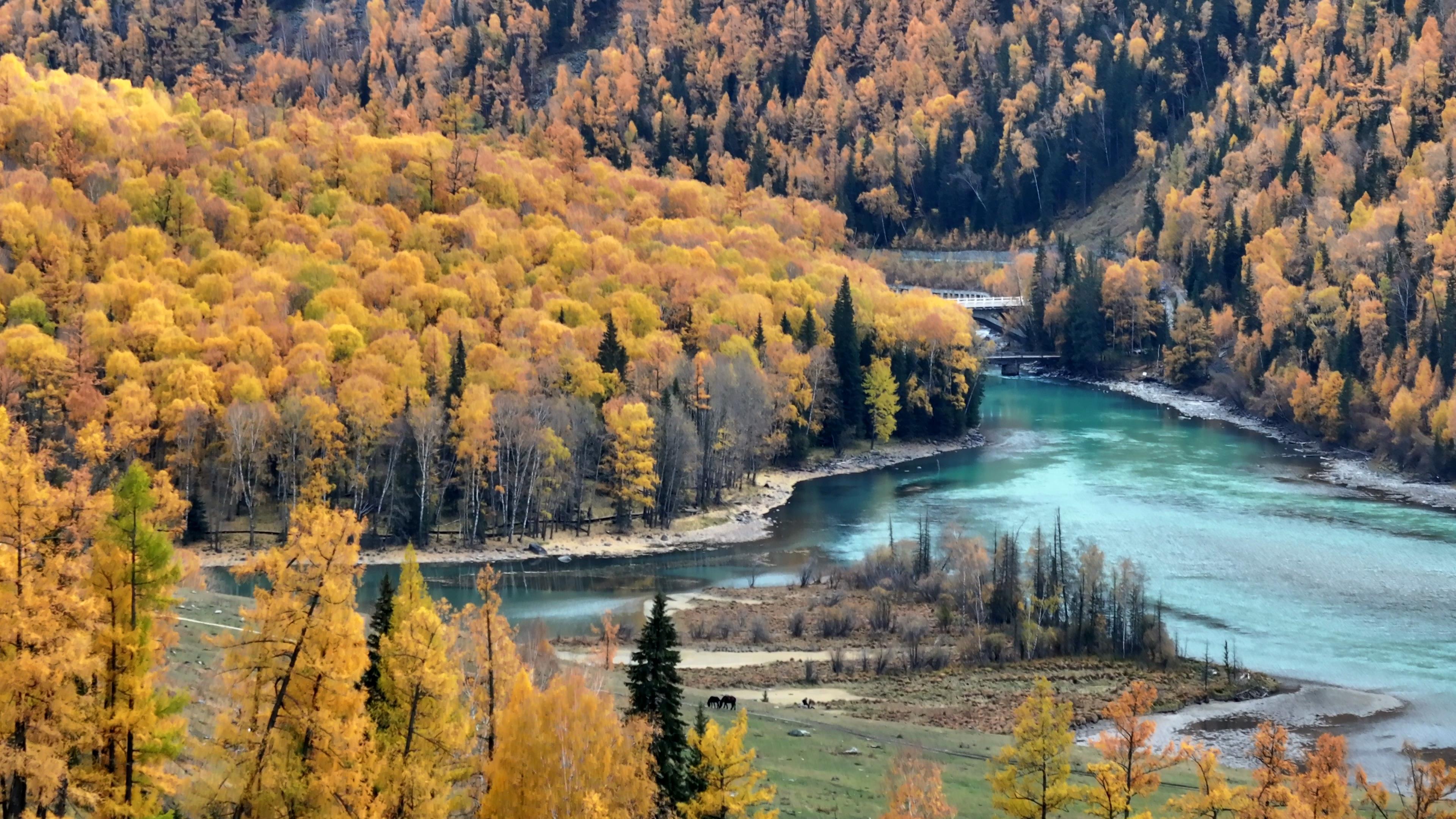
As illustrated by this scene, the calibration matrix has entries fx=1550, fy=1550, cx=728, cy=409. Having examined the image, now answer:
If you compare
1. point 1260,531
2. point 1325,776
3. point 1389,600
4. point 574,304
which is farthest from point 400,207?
point 1325,776

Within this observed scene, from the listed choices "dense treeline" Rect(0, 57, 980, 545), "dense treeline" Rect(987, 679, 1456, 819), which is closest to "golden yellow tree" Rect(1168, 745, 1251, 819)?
"dense treeline" Rect(987, 679, 1456, 819)

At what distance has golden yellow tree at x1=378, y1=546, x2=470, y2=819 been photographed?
3047 centimetres

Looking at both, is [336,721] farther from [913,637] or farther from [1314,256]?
[1314,256]

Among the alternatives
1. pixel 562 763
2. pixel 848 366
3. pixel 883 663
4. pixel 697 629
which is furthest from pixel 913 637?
pixel 848 366

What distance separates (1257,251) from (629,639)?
102790mm

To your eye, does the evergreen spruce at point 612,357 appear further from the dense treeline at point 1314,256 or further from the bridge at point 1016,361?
the bridge at point 1016,361

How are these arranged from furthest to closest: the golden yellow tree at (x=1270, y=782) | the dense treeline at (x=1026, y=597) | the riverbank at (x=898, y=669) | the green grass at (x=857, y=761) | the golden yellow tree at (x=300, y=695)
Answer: the dense treeline at (x=1026, y=597) < the riverbank at (x=898, y=669) < the green grass at (x=857, y=761) < the golden yellow tree at (x=1270, y=782) < the golden yellow tree at (x=300, y=695)

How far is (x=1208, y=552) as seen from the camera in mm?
79375

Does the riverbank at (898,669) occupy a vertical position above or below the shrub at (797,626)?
below

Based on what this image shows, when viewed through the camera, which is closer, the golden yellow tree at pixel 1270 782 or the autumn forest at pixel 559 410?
the autumn forest at pixel 559 410

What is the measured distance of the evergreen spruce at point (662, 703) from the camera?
33.8 meters

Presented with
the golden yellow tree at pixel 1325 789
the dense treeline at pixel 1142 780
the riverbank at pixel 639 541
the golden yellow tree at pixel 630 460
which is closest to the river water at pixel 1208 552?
the riverbank at pixel 639 541

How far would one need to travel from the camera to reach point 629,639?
2426 inches

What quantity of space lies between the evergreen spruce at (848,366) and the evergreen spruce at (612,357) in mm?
21823
